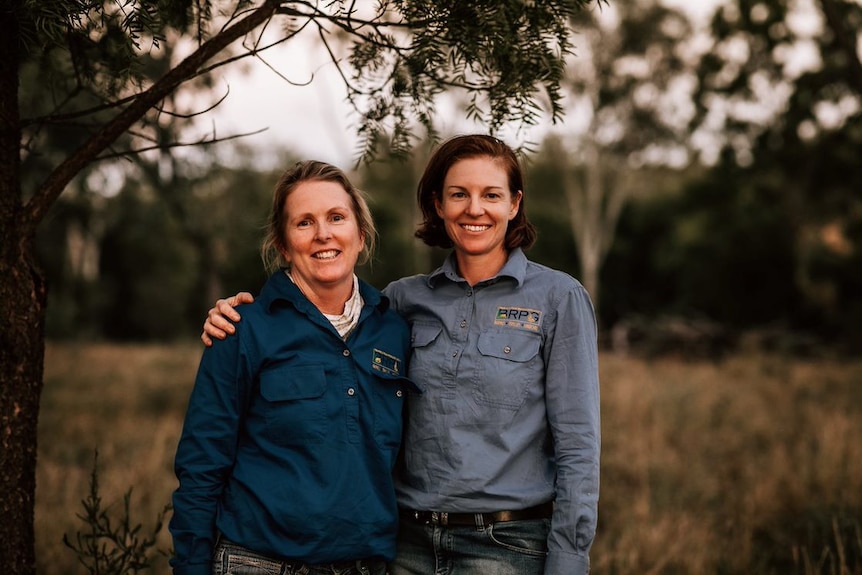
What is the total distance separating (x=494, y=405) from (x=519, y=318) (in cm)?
31

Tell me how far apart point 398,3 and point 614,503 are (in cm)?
483

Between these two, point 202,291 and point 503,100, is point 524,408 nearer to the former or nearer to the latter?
point 503,100

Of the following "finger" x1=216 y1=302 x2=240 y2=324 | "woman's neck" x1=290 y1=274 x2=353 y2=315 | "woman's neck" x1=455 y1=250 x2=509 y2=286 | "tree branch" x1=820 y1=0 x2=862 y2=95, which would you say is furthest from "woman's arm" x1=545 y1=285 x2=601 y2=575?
"tree branch" x1=820 y1=0 x2=862 y2=95

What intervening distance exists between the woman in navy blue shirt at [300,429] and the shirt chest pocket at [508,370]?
1.00ft

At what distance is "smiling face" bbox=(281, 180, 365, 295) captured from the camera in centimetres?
256

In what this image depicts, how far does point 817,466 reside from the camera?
6.29 m

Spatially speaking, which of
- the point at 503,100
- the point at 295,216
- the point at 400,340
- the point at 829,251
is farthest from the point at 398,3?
the point at 829,251

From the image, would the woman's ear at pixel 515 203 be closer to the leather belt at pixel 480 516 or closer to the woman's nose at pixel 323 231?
→ the woman's nose at pixel 323 231

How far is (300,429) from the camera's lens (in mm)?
2391

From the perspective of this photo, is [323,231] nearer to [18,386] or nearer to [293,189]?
[293,189]

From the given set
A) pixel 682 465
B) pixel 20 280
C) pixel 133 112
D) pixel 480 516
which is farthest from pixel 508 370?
pixel 682 465

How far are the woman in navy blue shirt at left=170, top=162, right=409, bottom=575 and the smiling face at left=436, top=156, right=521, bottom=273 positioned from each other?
15.0 inches

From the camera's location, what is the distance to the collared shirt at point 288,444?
2.31m

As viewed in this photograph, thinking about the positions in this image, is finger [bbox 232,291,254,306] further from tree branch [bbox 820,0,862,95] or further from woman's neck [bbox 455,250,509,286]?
tree branch [bbox 820,0,862,95]
